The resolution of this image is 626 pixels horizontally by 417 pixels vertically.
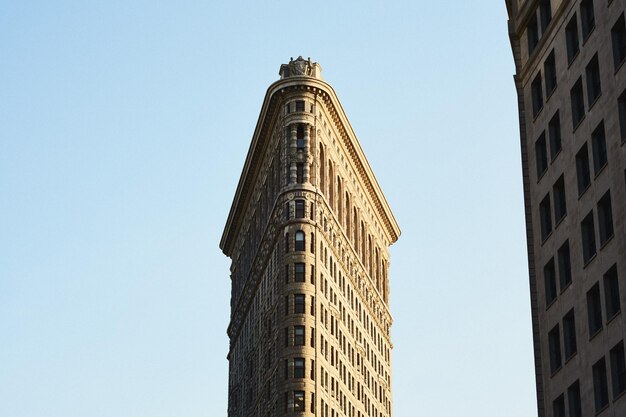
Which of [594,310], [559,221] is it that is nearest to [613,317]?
[594,310]

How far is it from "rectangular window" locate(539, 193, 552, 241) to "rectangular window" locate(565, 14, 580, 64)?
7.58 meters

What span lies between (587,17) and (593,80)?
4033 millimetres

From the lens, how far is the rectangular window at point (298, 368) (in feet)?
401

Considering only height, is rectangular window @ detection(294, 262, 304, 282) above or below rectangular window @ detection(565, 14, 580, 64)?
above

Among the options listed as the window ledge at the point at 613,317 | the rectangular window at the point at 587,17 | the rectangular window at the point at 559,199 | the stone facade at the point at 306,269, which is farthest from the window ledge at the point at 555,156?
the stone facade at the point at 306,269

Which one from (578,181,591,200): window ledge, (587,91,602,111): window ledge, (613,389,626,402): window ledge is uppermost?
(587,91,602,111): window ledge

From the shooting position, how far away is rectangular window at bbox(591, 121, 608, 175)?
179 ft

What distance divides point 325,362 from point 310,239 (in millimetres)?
14178

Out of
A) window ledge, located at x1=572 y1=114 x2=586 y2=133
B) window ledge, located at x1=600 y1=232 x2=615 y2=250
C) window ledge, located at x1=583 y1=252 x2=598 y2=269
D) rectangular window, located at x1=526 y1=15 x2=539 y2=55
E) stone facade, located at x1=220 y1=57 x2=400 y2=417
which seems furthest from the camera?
stone facade, located at x1=220 y1=57 x2=400 y2=417

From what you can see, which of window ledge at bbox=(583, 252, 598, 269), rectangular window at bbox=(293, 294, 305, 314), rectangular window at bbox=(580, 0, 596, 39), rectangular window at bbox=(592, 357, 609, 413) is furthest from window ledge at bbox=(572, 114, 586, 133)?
rectangular window at bbox=(293, 294, 305, 314)

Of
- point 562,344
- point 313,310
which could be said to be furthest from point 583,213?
point 313,310

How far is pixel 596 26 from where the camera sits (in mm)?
56688

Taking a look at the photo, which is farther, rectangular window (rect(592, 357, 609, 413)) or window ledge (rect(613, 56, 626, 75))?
window ledge (rect(613, 56, 626, 75))

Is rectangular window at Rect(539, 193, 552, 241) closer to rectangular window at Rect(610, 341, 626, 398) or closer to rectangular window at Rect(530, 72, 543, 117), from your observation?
rectangular window at Rect(530, 72, 543, 117)
